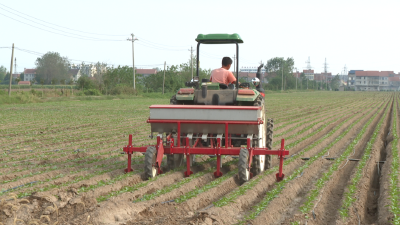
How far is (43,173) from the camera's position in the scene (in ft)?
27.8

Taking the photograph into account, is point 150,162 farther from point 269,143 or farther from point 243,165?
point 269,143

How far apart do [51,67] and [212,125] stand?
87.2 meters

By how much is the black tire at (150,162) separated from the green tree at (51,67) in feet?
281

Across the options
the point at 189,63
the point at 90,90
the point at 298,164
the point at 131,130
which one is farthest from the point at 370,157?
the point at 189,63

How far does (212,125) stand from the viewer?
26.9 feet

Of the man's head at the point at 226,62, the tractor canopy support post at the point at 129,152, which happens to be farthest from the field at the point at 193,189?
the man's head at the point at 226,62

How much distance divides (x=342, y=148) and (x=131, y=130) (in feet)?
24.9

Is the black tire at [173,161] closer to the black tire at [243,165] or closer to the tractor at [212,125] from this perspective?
the tractor at [212,125]

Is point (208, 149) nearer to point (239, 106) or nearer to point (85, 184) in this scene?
point (239, 106)

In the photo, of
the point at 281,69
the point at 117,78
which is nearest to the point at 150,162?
the point at 117,78

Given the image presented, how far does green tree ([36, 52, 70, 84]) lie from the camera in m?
89.5

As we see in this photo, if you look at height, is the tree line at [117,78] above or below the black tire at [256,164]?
above

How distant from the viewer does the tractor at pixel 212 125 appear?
26.3ft

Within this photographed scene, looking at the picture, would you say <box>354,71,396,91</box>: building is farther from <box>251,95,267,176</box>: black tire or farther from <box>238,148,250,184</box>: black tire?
<box>238,148,250,184</box>: black tire
